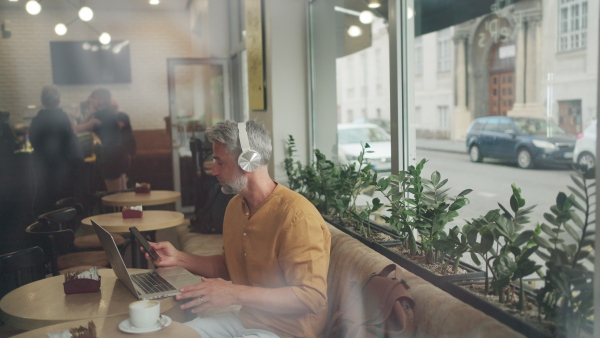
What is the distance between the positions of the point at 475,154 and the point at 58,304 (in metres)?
1.78

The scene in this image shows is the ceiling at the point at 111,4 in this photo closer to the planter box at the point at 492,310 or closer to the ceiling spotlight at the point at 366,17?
the ceiling spotlight at the point at 366,17

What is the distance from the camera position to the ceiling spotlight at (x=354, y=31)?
12.6 ft

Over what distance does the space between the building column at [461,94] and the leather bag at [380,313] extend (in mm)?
858

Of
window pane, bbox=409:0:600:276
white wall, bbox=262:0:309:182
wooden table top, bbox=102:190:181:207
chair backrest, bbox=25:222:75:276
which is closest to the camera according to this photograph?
window pane, bbox=409:0:600:276

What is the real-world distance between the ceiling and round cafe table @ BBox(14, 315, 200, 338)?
9.42 m

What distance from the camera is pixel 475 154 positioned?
248cm

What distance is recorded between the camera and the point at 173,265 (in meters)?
2.35

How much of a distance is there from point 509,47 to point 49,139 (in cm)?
503

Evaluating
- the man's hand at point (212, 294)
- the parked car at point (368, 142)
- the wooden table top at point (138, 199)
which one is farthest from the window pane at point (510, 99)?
the wooden table top at point (138, 199)

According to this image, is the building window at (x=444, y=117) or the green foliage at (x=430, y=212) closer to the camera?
the green foliage at (x=430, y=212)

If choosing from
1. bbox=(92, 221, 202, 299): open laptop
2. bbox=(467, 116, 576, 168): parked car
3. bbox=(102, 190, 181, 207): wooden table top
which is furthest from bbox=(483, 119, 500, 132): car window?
bbox=(102, 190, 181, 207): wooden table top

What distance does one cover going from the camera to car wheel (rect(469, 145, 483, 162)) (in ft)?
8.07

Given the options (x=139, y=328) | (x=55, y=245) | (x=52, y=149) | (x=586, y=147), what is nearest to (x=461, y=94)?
(x=586, y=147)

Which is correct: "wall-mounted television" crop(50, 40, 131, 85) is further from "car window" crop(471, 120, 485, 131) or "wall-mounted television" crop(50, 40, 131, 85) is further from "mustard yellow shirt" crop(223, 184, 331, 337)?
"car window" crop(471, 120, 485, 131)
